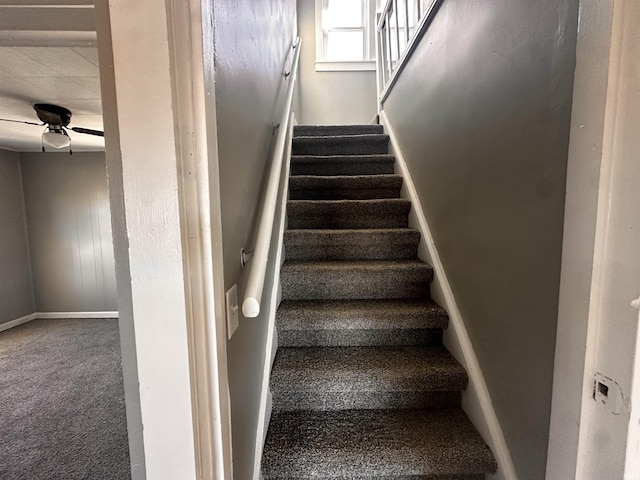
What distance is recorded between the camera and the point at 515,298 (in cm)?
91

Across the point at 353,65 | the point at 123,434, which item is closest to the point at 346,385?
the point at 123,434

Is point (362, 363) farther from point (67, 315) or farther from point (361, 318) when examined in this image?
point (67, 315)

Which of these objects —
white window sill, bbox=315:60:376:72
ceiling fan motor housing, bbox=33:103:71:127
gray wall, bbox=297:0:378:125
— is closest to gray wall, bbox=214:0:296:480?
ceiling fan motor housing, bbox=33:103:71:127

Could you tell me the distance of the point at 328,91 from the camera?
3891 mm

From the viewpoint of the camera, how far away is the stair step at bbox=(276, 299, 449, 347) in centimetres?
139

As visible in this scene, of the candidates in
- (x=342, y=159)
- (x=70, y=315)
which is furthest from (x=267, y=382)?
(x=70, y=315)

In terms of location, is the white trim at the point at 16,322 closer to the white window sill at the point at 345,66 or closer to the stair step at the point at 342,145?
the stair step at the point at 342,145

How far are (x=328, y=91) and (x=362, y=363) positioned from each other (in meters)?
3.61

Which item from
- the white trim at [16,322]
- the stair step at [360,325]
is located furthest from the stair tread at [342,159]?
the white trim at [16,322]

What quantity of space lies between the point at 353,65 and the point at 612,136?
3930 mm

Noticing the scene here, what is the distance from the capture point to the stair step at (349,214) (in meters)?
1.91

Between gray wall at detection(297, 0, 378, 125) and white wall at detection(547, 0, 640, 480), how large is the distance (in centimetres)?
357

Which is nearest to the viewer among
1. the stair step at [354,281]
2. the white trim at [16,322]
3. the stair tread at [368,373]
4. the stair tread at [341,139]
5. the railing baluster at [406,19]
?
the stair tread at [368,373]

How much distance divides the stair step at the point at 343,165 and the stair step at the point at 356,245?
2.47ft
